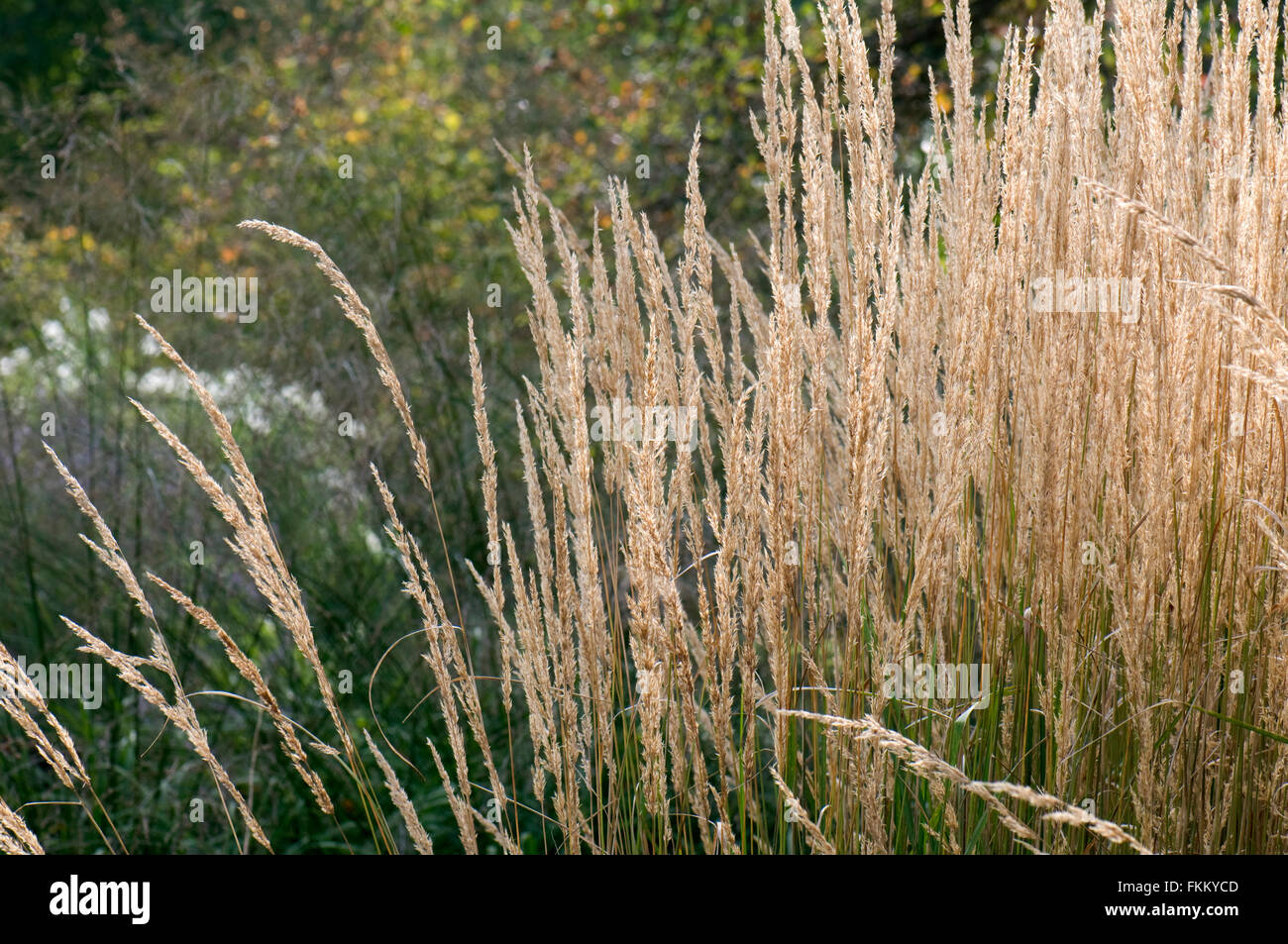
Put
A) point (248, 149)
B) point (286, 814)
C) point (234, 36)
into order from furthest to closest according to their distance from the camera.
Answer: point (234, 36)
point (248, 149)
point (286, 814)

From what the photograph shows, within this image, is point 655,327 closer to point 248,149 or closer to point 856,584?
point 856,584

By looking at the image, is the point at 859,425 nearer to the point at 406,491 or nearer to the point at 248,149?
the point at 406,491

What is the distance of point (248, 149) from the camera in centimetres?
409

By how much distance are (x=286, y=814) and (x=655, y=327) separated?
85.1 inches

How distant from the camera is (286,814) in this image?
301cm

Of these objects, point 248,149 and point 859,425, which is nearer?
point 859,425
